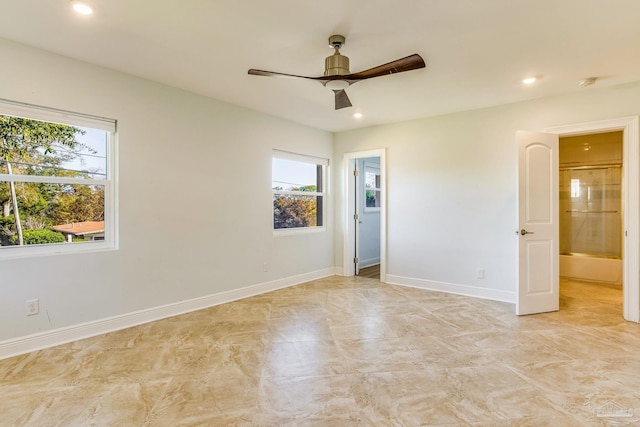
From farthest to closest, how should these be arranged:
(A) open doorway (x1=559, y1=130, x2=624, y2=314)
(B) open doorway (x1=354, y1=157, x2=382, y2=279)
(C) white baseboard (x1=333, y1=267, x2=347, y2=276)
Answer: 1. (B) open doorway (x1=354, y1=157, x2=382, y2=279)
2. (C) white baseboard (x1=333, y1=267, x2=347, y2=276)
3. (A) open doorway (x1=559, y1=130, x2=624, y2=314)

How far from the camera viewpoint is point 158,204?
3.50 m

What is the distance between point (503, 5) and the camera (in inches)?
83.9

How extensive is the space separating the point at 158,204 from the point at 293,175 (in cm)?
216

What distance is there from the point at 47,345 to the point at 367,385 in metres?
2.64

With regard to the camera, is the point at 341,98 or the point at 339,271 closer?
the point at 341,98

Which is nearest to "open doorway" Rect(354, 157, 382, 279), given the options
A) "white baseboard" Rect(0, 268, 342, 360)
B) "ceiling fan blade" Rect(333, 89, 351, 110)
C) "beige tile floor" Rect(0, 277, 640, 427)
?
"white baseboard" Rect(0, 268, 342, 360)

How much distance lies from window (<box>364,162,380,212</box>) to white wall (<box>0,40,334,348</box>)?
6.43 ft

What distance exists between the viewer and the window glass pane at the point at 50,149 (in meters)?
2.71

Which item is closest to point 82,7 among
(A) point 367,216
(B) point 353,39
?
(B) point 353,39

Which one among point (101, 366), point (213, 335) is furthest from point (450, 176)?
point (101, 366)

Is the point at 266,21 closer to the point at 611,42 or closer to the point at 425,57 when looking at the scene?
the point at 425,57

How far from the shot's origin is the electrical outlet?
2.72 metres

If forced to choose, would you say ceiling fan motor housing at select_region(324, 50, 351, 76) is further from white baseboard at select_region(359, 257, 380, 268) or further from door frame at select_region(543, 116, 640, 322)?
white baseboard at select_region(359, 257, 380, 268)

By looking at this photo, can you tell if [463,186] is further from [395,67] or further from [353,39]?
[353,39]
